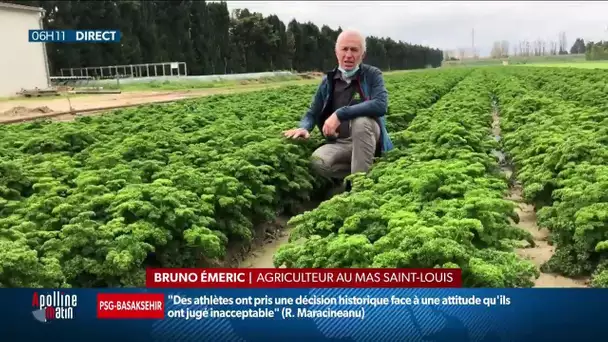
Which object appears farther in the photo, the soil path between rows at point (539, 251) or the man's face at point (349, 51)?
the man's face at point (349, 51)

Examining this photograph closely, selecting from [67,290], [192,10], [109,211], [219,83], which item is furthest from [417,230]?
[192,10]

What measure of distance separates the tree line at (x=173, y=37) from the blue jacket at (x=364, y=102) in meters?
31.1

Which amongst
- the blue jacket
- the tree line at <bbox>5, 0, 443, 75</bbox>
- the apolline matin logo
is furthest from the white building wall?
the apolline matin logo

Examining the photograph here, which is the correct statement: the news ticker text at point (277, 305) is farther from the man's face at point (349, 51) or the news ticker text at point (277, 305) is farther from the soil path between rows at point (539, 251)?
the man's face at point (349, 51)

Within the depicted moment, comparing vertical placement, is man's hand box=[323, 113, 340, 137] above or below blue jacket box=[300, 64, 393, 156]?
below

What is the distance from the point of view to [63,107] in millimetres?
24031

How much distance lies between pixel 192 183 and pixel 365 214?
1.83m

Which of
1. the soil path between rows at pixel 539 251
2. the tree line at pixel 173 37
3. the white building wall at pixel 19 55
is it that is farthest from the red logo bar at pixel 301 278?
the tree line at pixel 173 37

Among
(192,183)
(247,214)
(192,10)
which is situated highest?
(192,10)

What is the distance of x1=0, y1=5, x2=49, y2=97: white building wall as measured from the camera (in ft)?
104

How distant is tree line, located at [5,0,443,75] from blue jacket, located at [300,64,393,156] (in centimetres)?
3111

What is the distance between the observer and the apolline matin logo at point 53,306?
2.97 metres

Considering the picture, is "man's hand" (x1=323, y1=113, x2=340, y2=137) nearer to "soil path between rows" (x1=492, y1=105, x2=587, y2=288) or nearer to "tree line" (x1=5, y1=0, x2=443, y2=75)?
"soil path between rows" (x1=492, y1=105, x2=587, y2=288)

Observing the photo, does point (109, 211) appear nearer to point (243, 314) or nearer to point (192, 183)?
point (192, 183)
